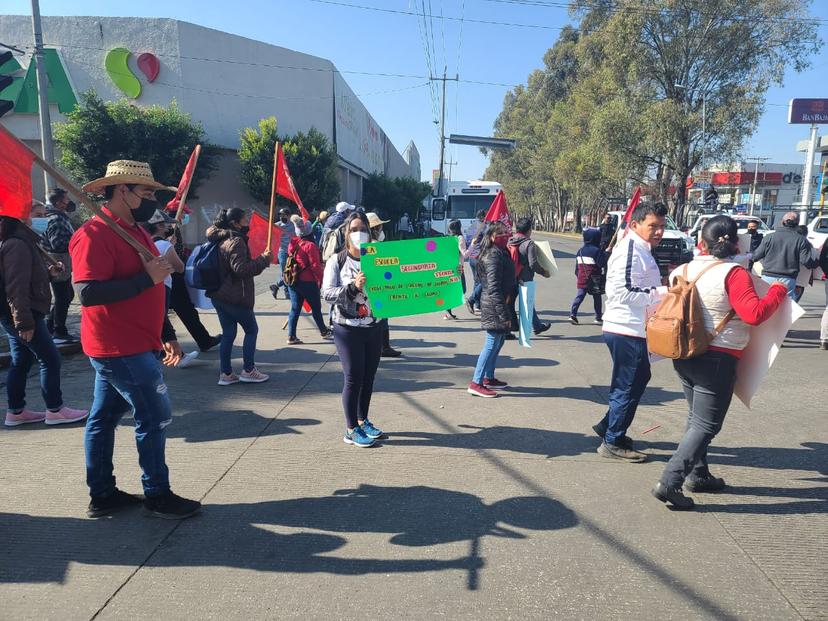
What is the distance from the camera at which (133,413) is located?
314cm

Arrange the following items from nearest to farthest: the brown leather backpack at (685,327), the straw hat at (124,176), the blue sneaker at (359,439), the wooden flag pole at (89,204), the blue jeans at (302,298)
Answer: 1. the wooden flag pole at (89,204)
2. the straw hat at (124,176)
3. the brown leather backpack at (685,327)
4. the blue sneaker at (359,439)
5. the blue jeans at (302,298)

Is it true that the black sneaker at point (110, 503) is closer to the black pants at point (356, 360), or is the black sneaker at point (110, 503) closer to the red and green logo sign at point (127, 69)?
the black pants at point (356, 360)

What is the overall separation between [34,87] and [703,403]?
28.7 metres

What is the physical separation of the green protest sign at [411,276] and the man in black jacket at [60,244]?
439 cm

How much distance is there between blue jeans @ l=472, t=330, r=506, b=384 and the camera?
17.8 ft

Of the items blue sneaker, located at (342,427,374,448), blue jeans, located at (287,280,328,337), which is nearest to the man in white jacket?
blue sneaker, located at (342,427,374,448)

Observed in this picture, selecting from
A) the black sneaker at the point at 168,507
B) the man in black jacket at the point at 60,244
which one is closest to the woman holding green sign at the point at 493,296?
the black sneaker at the point at 168,507

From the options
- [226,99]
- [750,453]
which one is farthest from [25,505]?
[226,99]

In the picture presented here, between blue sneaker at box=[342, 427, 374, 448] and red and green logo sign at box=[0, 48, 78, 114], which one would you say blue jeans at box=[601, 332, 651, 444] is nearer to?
blue sneaker at box=[342, 427, 374, 448]

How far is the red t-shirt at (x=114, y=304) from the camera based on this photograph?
2.81 metres

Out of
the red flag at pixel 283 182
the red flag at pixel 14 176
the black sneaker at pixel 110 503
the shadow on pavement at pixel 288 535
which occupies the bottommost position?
the shadow on pavement at pixel 288 535

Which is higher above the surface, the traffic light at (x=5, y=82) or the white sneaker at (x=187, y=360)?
the traffic light at (x=5, y=82)

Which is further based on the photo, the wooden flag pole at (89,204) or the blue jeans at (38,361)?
the blue jeans at (38,361)

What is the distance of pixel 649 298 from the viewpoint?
12.5 feet
